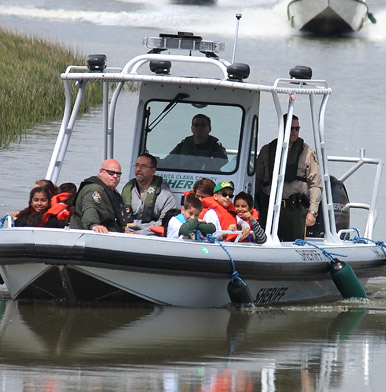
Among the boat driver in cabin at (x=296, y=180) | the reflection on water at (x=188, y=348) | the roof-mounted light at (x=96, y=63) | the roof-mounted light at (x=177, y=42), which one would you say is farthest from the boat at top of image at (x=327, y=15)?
the reflection on water at (x=188, y=348)

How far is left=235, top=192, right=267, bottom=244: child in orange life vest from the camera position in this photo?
8648mm

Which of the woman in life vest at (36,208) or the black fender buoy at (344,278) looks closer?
the woman in life vest at (36,208)

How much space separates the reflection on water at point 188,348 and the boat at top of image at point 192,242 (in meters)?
0.19

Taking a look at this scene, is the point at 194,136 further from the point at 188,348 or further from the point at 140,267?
the point at 188,348

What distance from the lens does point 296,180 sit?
972 centimetres

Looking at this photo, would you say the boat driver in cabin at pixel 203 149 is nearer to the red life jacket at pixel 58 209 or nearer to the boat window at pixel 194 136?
the boat window at pixel 194 136

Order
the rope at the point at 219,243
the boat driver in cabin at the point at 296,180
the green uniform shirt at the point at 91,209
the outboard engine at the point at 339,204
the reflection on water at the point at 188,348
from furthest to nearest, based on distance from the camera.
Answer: the outboard engine at the point at 339,204 < the boat driver in cabin at the point at 296,180 < the rope at the point at 219,243 < the green uniform shirt at the point at 91,209 < the reflection on water at the point at 188,348

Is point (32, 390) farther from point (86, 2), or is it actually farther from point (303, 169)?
point (86, 2)

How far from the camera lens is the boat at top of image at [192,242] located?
26.4ft

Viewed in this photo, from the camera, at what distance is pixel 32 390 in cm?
602

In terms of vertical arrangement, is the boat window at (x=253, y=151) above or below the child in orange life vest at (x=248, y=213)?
above

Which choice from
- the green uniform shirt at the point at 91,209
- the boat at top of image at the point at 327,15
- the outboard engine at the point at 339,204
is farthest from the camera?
the boat at top of image at the point at 327,15

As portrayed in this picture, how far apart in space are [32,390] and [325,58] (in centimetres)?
3719

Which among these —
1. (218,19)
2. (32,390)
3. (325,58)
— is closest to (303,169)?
(32,390)
